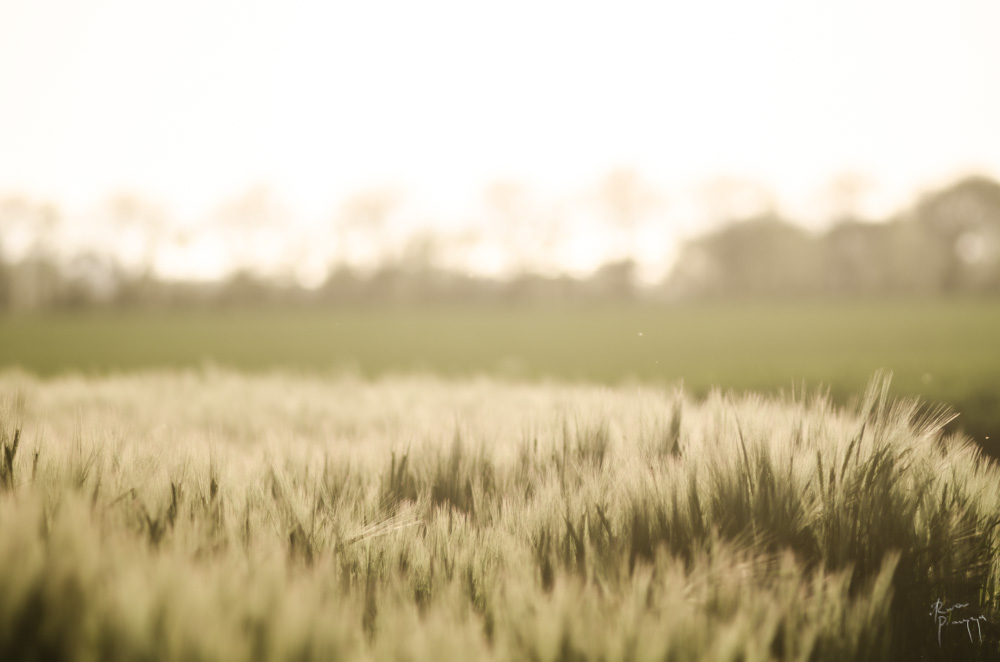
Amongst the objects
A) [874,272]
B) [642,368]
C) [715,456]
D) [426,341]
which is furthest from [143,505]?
[874,272]

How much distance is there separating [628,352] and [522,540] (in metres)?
14.9

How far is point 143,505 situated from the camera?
1.45m

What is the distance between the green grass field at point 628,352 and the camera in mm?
7113

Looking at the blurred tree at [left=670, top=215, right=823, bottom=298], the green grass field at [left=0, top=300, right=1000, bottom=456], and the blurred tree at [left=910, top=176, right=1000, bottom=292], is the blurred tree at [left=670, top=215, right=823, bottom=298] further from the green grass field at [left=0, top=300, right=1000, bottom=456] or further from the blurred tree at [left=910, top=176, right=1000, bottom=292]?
the green grass field at [left=0, top=300, right=1000, bottom=456]

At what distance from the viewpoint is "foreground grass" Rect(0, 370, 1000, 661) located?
951 millimetres

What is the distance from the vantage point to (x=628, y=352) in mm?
16000

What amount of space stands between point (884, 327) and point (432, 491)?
938 inches
